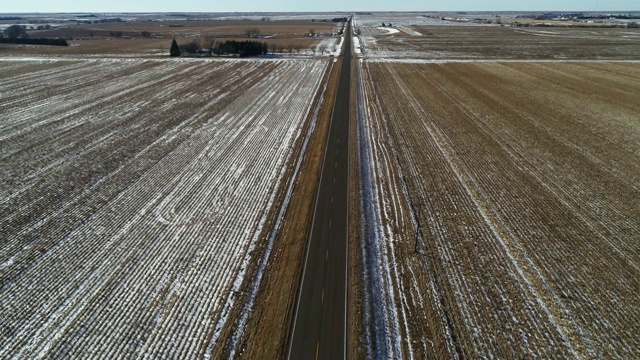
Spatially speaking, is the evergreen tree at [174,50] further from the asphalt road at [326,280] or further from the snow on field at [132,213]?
the asphalt road at [326,280]

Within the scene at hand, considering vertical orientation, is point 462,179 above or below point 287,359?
above

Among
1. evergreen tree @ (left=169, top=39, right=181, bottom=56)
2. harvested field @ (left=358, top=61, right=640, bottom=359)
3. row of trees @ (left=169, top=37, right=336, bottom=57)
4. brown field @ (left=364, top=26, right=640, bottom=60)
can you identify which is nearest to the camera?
harvested field @ (left=358, top=61, right=640, bottom=359)

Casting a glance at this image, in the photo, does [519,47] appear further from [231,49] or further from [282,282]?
[282,282]

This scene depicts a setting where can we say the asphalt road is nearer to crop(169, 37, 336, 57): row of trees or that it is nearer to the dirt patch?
the dirt patch

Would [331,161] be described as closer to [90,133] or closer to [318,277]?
[318,277]

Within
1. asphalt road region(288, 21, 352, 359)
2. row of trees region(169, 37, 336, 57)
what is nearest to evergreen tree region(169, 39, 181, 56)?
row of trees region(169, 37, 336, 57)

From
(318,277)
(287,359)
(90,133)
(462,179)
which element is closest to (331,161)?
(462,179)
